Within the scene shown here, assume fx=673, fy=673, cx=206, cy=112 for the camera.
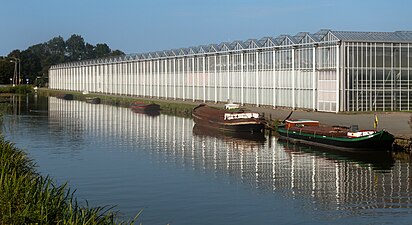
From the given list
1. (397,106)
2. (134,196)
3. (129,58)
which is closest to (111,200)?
(134,196)

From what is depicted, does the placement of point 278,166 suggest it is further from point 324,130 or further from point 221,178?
point 324,130

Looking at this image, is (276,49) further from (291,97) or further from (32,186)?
(32,186)

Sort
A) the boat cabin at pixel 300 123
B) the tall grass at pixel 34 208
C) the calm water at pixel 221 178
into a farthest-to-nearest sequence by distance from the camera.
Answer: the boat cabin at pixel 300 123 < the calm water at pixel 221 178 < the tall grass at pixel 34 208

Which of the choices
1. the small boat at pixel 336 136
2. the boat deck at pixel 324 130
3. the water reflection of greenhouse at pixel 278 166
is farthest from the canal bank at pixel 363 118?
the water reflection of greenhouse at pixel 278 166

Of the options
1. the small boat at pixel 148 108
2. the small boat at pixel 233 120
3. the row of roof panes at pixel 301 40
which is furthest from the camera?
the small boat at pixel 148 108

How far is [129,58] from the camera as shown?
118m

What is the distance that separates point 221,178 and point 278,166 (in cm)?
500

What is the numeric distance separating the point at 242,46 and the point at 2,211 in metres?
61.8

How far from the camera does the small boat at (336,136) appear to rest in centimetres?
3884

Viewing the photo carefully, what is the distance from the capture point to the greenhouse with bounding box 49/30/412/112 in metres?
58.0

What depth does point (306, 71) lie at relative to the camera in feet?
204

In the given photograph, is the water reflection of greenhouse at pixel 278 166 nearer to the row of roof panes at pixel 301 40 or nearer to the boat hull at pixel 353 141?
the boat hull at pixel 353 141

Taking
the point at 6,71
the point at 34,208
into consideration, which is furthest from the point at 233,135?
the point at 6,71

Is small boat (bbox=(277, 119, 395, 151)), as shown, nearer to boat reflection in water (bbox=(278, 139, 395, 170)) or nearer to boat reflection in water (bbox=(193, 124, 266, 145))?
boat reflection in water (bbox=(278, 139, 395, 170))
